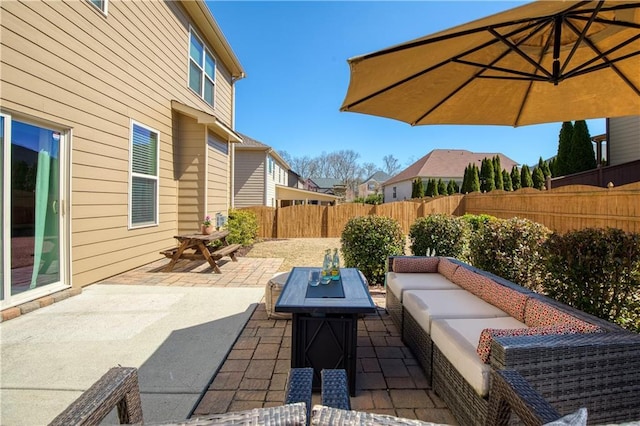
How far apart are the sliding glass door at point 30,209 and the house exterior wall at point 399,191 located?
28014 mm

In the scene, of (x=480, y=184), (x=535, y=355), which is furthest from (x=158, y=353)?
(x=480, y=184)

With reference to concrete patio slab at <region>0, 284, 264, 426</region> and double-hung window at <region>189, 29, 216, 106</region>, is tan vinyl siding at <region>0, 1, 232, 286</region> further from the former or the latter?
concrete patio slab at <region>0, 284, 264, 426</region>

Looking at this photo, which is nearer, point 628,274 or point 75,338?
point 628,274

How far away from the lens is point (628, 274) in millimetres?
2730

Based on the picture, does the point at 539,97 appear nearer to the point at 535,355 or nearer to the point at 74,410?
the point at 535,355

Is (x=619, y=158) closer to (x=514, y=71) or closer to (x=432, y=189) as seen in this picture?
(x=514, y=71)

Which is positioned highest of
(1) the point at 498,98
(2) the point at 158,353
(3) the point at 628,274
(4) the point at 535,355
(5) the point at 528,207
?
(1) the point at 498,98

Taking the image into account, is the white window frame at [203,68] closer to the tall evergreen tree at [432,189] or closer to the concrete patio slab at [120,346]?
the concrete patio slab at [120,346]

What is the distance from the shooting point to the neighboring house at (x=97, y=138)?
3.63m

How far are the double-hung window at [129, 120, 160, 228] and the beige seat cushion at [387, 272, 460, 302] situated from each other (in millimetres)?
4669

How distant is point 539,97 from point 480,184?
20090 millimetres

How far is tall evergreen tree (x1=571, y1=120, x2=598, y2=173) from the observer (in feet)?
40.9

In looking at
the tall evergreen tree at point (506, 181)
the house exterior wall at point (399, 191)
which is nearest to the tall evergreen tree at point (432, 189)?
the tall evergreen tree at point (506, 181)

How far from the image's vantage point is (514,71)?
2.75 m
